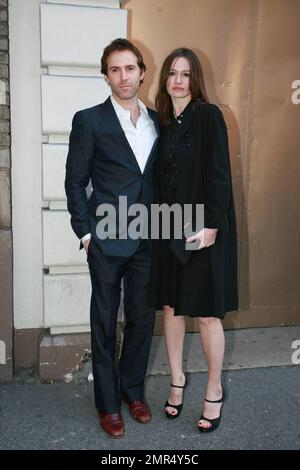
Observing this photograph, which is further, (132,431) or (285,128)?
(285,128)

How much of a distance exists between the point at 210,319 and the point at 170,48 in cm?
208

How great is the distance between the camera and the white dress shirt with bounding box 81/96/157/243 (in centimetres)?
275

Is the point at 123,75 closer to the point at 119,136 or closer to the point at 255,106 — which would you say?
the point at 119,136

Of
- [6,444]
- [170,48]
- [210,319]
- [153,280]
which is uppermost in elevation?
[170,48]

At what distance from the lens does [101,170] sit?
2713 millimetres

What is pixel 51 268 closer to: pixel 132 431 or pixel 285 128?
pixel 132 431

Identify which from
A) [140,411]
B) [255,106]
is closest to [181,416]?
[140,411]

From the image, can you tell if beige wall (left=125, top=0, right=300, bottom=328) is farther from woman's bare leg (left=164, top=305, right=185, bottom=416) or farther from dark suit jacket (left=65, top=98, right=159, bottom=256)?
woman's bare leg (left=164, top=305, right=185, bottom=416)

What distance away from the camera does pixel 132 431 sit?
282 cm

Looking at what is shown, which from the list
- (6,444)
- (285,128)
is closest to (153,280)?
(6,444)

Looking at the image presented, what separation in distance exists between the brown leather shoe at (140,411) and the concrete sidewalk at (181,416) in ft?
0.10

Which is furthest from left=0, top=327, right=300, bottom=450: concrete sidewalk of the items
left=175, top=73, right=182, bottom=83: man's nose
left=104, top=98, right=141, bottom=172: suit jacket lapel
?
left=175, top=73, right=182, bottom=83: man's nose

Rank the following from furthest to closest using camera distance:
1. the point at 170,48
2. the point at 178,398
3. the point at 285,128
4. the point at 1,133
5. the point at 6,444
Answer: the point at 285,128 < the point at 170,48 < the point at 1,133 < the point at 178,398 < the point at 6,444

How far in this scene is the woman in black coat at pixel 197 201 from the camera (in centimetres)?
259
